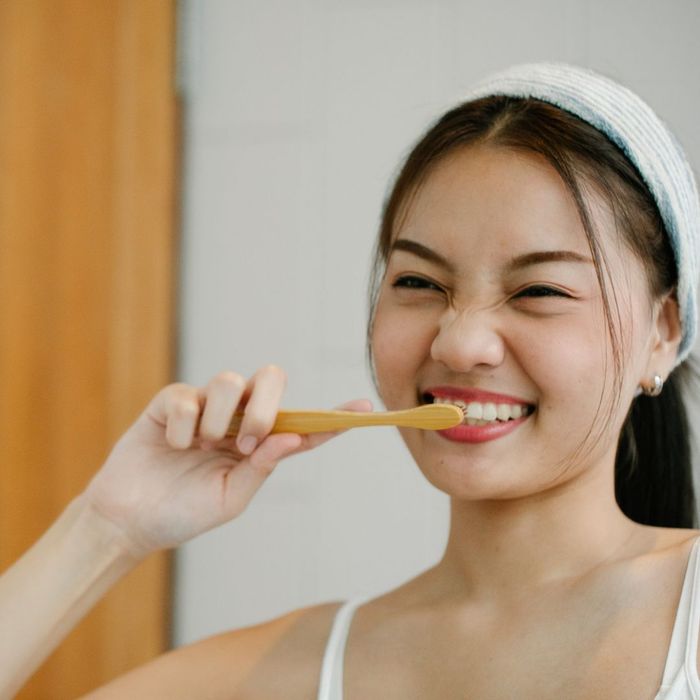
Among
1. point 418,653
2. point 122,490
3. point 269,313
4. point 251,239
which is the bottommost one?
point 418,653

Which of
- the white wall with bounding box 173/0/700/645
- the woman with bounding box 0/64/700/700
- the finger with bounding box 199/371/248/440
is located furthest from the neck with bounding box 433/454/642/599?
the white wall with bounding box 173/0/700/645

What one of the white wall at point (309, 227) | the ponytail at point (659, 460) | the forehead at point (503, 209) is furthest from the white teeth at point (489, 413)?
the white wall at point (309, 227)

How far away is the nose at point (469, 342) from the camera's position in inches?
27.4

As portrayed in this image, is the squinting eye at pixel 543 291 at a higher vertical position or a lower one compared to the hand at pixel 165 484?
higher

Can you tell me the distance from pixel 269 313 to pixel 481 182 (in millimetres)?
738

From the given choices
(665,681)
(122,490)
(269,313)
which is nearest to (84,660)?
(269,313)

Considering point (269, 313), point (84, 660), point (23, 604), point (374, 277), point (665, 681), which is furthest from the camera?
point (269, 313)

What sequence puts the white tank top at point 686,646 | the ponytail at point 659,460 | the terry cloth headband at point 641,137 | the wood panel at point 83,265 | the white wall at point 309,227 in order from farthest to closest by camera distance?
the white wall at point 309,227 < the wood panel at point 83,265 < the ponytail at point 659,460 < the terry cloth headband at point 641,137 < the white tank top at point 686,646

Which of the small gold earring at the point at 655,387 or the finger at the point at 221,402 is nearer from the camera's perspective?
the finger at the point at 221,402

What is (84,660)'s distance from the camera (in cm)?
133

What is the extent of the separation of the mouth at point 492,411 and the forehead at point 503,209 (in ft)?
0.35

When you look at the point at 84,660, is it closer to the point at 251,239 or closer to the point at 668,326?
the point at 251,239

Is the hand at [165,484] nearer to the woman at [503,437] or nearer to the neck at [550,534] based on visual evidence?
the woman at [503,437]

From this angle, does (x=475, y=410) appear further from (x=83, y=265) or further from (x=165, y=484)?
(x=83, y=265)
